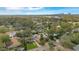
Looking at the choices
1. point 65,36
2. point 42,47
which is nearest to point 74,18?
point 65,36

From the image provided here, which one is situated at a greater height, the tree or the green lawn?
the tree

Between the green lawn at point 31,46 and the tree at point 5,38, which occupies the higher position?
the tree at point 5,38
